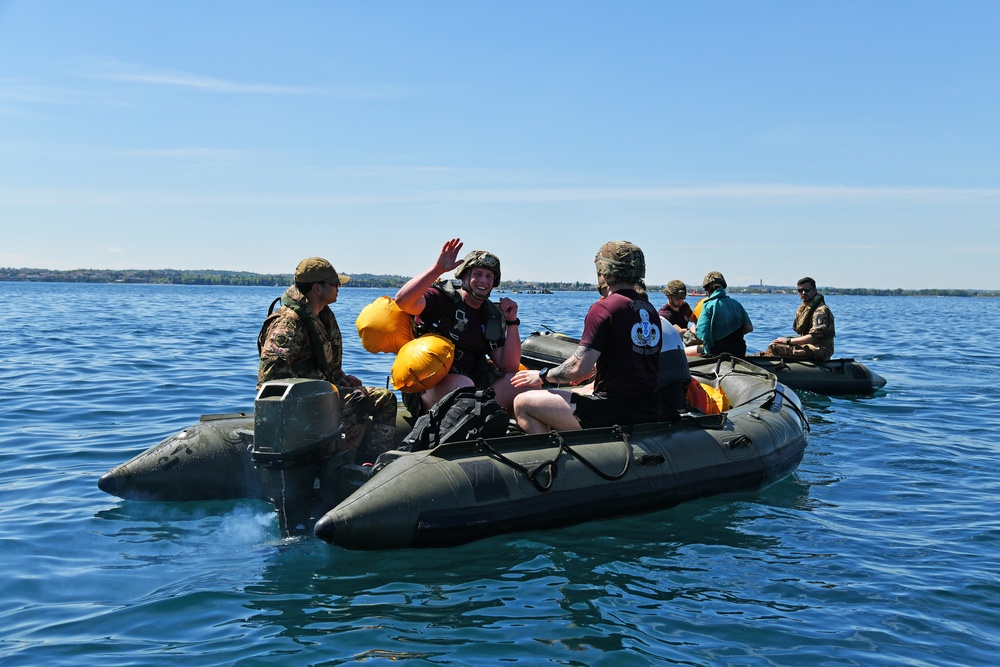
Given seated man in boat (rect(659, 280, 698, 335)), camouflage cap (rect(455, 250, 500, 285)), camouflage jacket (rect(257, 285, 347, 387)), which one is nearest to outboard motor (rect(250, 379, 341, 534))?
camouflage jacket (rect(257, 285, 347, 387))

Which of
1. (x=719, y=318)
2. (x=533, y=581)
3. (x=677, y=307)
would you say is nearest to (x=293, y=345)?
(x=533, y=581)

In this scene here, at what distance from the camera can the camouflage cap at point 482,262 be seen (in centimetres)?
665

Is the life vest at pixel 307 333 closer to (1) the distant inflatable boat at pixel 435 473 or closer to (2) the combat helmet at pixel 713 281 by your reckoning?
(1) the distant inflatable boat at pixel 435 473

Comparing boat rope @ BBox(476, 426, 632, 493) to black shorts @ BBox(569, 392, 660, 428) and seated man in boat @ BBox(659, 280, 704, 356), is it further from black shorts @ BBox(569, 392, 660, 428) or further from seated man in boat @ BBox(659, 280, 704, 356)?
seated man in boat @ BBox(659, 280, 704, 356)

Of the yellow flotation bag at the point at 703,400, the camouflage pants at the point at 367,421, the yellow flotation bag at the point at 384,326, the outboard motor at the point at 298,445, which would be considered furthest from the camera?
the yellow flotation bag at the point at 703,400

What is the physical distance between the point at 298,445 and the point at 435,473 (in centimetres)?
90

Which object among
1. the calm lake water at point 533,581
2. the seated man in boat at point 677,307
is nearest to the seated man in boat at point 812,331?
the seated man in boat at point 677,307

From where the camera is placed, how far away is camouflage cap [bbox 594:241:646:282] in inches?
249

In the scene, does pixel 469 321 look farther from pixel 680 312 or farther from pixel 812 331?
pixel 812 331

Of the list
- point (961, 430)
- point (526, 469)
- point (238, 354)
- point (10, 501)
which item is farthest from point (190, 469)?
point (238, 354)

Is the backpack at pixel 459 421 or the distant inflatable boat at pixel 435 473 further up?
the backpack at pixel 459 421

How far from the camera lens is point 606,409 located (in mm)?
Answer: 6691

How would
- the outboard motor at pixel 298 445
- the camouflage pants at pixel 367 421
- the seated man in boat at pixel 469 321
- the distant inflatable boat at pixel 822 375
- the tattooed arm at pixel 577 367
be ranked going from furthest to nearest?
the distant inflatable boat at pixel 822 375 → the seated man in boat at pixel 469 321 → the camouflage pants at pixel 367 421 → the tattooed arm at pixel 577 367 → the outboard motor at pixel 298 445

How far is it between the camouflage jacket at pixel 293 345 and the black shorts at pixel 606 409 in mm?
1959
